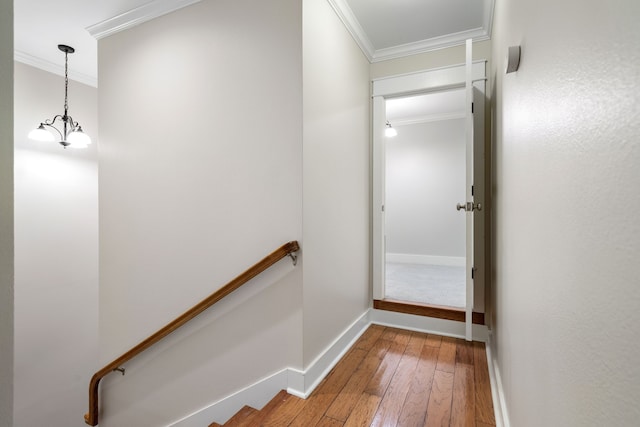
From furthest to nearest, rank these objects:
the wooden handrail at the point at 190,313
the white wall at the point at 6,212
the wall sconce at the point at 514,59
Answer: the wooden handrail at the point at 190,313, the wall sconce at the point at 514,59, the white wall at the point at 6,212

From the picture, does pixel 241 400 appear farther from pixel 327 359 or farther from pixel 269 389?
pixel 327 359

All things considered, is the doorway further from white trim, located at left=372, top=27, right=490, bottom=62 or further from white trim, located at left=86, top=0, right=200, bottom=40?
white trim, located at left=86, top=0, right=200, bottom=40

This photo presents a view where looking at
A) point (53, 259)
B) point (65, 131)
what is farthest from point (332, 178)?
point (53, 259)

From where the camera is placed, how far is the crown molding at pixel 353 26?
208cm

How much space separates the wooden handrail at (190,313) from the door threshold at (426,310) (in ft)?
4.70

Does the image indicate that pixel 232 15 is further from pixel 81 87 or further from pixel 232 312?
pixel 81 87

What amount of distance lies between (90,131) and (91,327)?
2.20 metres

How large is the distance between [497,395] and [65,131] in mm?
4006

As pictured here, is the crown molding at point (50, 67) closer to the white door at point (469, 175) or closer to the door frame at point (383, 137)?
the door frame at point (383, 137)

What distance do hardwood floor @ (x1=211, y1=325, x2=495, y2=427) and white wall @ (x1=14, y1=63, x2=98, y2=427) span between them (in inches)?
102

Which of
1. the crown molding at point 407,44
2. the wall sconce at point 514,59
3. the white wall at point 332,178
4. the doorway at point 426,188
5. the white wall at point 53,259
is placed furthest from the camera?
the doorway at point 426,188

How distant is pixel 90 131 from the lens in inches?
132

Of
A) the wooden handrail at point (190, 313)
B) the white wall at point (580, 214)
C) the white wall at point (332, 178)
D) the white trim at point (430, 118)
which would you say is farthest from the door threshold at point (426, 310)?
the white trim at point (430, 118)

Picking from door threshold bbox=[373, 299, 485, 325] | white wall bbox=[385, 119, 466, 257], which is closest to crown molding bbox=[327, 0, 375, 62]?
door threshold bbox=[373, 299, 485, 325]
